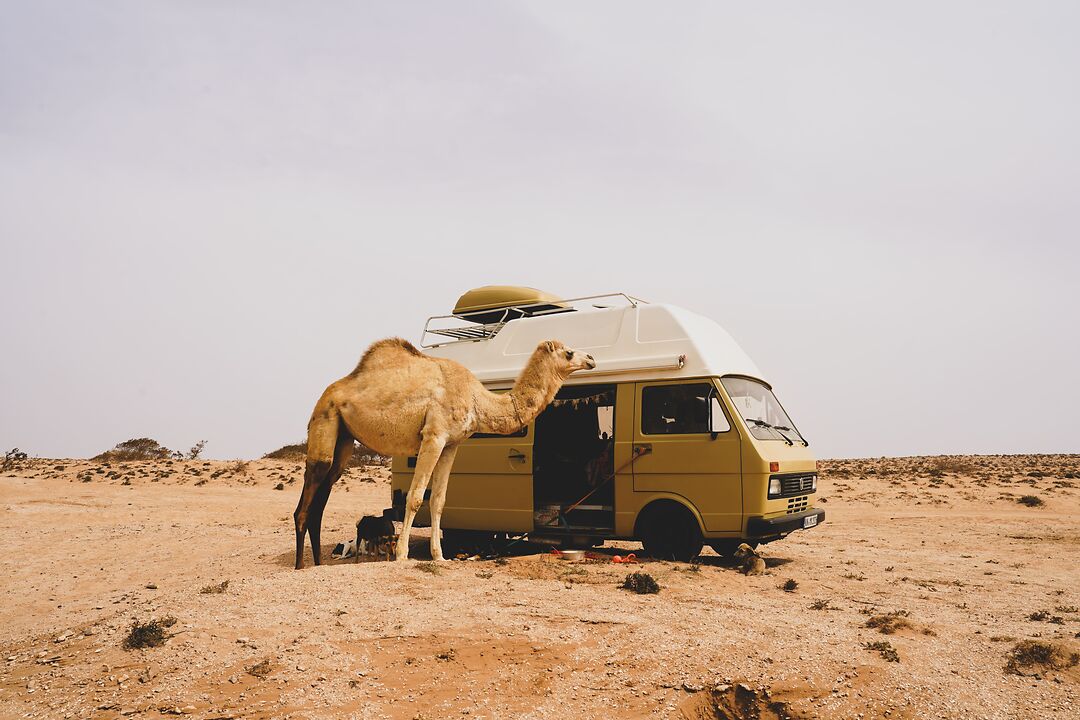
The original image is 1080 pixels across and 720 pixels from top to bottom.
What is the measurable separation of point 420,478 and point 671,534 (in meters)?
3.65

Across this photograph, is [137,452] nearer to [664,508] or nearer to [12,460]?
[12,460]

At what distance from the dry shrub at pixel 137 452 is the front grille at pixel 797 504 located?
3950 cm

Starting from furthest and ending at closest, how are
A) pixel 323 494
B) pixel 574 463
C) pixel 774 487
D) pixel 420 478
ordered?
1. pixel 574 463
2. pixel 323 494
3. pixel 420 478
4. pixel 774 487

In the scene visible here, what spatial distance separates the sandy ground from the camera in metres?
5.55

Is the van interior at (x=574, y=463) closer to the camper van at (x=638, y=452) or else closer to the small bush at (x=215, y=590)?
the camper van at (x=638, y=452)

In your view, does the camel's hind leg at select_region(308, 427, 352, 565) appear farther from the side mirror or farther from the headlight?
the headlight

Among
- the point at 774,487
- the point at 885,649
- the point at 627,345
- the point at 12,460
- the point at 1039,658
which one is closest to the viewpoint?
the point at 1039,658

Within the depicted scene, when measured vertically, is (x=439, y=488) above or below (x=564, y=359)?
below

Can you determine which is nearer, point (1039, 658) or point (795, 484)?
point (1039, 658)

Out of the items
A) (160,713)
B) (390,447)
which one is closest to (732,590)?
(390,447)

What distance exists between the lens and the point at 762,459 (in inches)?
392

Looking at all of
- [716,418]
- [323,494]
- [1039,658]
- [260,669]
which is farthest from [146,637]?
[1039,658]

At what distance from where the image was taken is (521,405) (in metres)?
11.0

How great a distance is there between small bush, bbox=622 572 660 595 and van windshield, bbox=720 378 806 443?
2.88 m
